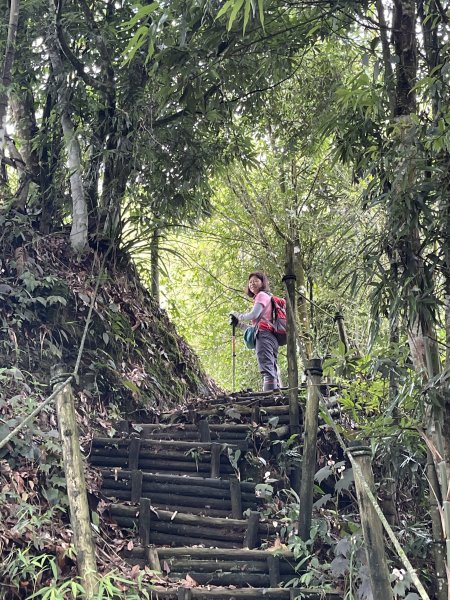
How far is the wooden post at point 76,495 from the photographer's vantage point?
3350 mm

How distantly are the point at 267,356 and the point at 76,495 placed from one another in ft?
11.9

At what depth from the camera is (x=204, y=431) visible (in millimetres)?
5020

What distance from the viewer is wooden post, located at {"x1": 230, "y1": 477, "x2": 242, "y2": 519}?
440 centimetres

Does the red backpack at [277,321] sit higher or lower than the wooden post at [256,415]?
higher

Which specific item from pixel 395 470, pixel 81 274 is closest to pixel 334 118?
pixel 395 470

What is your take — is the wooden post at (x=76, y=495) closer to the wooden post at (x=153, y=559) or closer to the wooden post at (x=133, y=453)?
the wooden post at (x=153, y=559)

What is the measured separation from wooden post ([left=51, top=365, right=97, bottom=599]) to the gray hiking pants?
11.4ft

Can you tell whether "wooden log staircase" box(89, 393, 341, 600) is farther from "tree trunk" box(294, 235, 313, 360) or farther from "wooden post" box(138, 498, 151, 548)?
"tree trunk" box(294, 235, 313, 360)

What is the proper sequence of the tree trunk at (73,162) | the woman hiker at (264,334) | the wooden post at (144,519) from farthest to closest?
the woman hiker at (264,334) < the tree trunk at (73,162) < the wooden post at (144,519)

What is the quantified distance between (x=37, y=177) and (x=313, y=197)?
4038 millimetres

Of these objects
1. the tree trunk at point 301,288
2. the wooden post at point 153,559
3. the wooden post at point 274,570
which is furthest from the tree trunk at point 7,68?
the tree trunk at point 301,288

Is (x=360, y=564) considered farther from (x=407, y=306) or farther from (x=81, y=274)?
(x=81, y=274)

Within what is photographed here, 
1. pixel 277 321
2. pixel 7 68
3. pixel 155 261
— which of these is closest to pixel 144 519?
pixel 277 321

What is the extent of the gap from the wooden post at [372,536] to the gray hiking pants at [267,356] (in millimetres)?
4090
